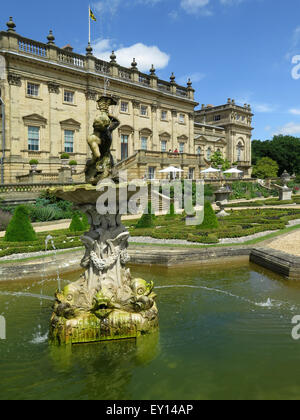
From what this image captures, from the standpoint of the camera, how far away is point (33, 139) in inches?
1196

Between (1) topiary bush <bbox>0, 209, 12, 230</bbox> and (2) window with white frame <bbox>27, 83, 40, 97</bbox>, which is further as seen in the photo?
(2) window with white frame <bbox>27, 83, 40, 97</bbox>

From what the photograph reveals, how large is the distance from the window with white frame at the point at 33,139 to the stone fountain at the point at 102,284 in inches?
1009

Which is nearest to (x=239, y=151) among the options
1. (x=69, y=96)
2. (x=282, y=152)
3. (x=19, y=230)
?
(x=282, y=152)

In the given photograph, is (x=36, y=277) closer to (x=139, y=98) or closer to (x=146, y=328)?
(x=146, y=328)

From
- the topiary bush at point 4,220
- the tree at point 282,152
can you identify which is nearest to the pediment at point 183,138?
the topiary bush at point 4,220

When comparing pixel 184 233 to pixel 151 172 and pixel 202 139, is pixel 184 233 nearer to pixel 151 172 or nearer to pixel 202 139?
pixel 151 172

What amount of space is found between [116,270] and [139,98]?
114 feet

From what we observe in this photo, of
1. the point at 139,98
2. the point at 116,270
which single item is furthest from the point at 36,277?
the point at 139,98

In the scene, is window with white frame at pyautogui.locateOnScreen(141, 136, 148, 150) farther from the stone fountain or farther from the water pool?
the stone fountain

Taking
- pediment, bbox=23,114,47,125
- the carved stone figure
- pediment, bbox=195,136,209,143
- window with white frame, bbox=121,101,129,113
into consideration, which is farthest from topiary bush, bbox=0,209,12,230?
pediment, bbox=195,136,209,143

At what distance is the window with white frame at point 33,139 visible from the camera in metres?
30.1

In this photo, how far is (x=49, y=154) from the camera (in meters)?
31.2

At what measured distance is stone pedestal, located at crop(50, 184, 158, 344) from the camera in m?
6.08

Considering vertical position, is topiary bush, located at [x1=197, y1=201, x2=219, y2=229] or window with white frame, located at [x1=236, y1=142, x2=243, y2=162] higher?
window with white frame, located at [x1=236, y1=142, x2=243, y2=162]
